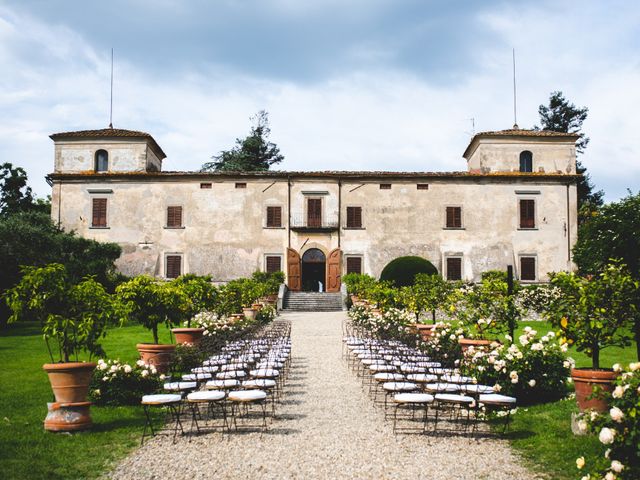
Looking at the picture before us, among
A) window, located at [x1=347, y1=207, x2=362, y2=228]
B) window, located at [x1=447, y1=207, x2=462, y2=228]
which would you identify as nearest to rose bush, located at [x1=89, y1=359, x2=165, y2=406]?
window, located at [x1=347, y1=207, x2=362, y2=228]

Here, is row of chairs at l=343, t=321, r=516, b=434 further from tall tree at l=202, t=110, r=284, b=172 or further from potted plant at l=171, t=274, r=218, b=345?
tall tree at l=202, t=110, r=284, b=172

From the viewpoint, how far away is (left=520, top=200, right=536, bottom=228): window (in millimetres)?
29562

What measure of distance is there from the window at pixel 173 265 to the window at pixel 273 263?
3807 mm

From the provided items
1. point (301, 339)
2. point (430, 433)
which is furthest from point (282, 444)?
point (301, 339)

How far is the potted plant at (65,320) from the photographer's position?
7.20m

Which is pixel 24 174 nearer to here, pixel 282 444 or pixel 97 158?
pixel 97 158

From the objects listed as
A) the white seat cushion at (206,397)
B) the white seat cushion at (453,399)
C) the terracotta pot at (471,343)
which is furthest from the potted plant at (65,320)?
the terracotta pot at (471,343)

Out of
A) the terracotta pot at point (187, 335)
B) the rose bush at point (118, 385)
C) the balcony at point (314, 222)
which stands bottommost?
the rose bush at point (118, 385)

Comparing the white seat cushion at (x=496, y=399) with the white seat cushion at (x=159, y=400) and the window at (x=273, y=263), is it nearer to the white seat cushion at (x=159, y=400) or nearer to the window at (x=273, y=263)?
the white seat cushion at (x=159, y=400)

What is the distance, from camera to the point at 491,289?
37.4ft

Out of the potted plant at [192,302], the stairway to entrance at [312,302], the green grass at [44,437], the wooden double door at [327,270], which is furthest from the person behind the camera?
the wooden double door at [327,270]

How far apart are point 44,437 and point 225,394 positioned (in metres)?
1.95

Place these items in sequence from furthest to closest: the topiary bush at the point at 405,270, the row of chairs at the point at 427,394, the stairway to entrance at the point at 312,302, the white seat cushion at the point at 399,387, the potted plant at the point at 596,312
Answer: the topiary bush at the point at 405,270 → the stairway to entrance at the point at 312,302 → the white seat cushion at the point at 399,387 → the row of chairs at the point at 427,394 → the potted plant at the point at 596,312

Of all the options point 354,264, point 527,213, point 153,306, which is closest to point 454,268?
point 527,213
